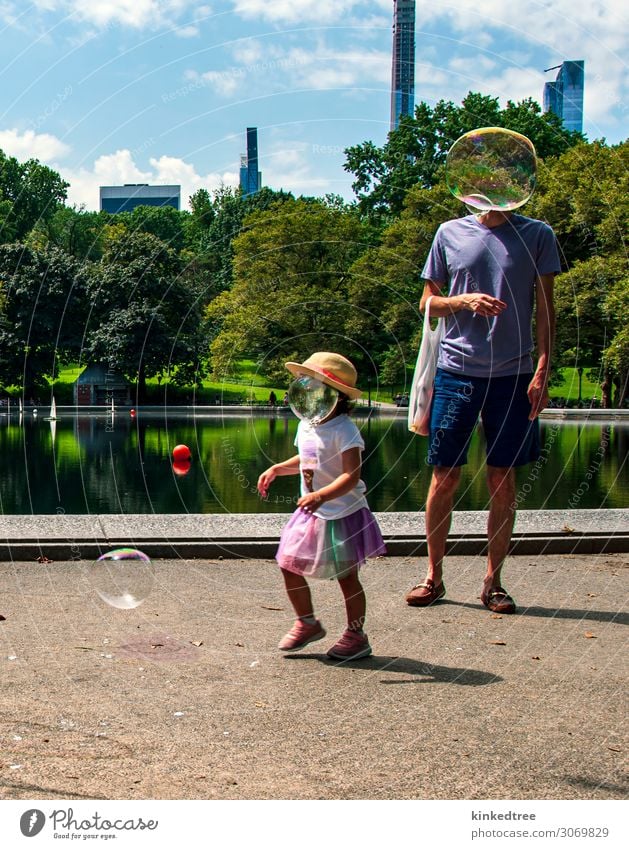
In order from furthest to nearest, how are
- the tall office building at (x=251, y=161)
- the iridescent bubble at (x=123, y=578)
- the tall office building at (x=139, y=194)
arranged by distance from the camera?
1. the tall office building at (x=139, y=194)
2. the tall office building at (x=251, y=161)
3. the iridescent bubble at (x=123, y=578)

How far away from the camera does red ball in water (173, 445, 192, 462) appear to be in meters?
23.3

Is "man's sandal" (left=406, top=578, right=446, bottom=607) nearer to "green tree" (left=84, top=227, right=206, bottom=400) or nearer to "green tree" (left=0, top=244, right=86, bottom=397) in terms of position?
"green tree" (left=84, top=227, right=206, bottom=400)

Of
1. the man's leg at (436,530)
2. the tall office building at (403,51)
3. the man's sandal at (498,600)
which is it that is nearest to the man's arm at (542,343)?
the man's leg at (436,530)

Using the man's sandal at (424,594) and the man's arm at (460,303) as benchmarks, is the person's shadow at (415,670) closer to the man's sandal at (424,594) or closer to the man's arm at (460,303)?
the man's sandal at (424,594)

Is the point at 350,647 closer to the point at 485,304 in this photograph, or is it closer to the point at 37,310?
the point at 485,304

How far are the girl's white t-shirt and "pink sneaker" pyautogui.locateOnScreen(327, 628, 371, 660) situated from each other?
531 mm

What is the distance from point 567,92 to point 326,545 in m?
16.8

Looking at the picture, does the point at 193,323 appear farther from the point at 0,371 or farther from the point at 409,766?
the point at 409,766

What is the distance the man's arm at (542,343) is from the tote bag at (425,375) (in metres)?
0.54

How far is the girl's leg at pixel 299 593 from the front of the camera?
505 centimetres

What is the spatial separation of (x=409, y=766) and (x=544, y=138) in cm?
5722

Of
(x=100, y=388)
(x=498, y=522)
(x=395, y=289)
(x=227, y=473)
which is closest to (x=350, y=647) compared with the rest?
(x=498, y=522)
